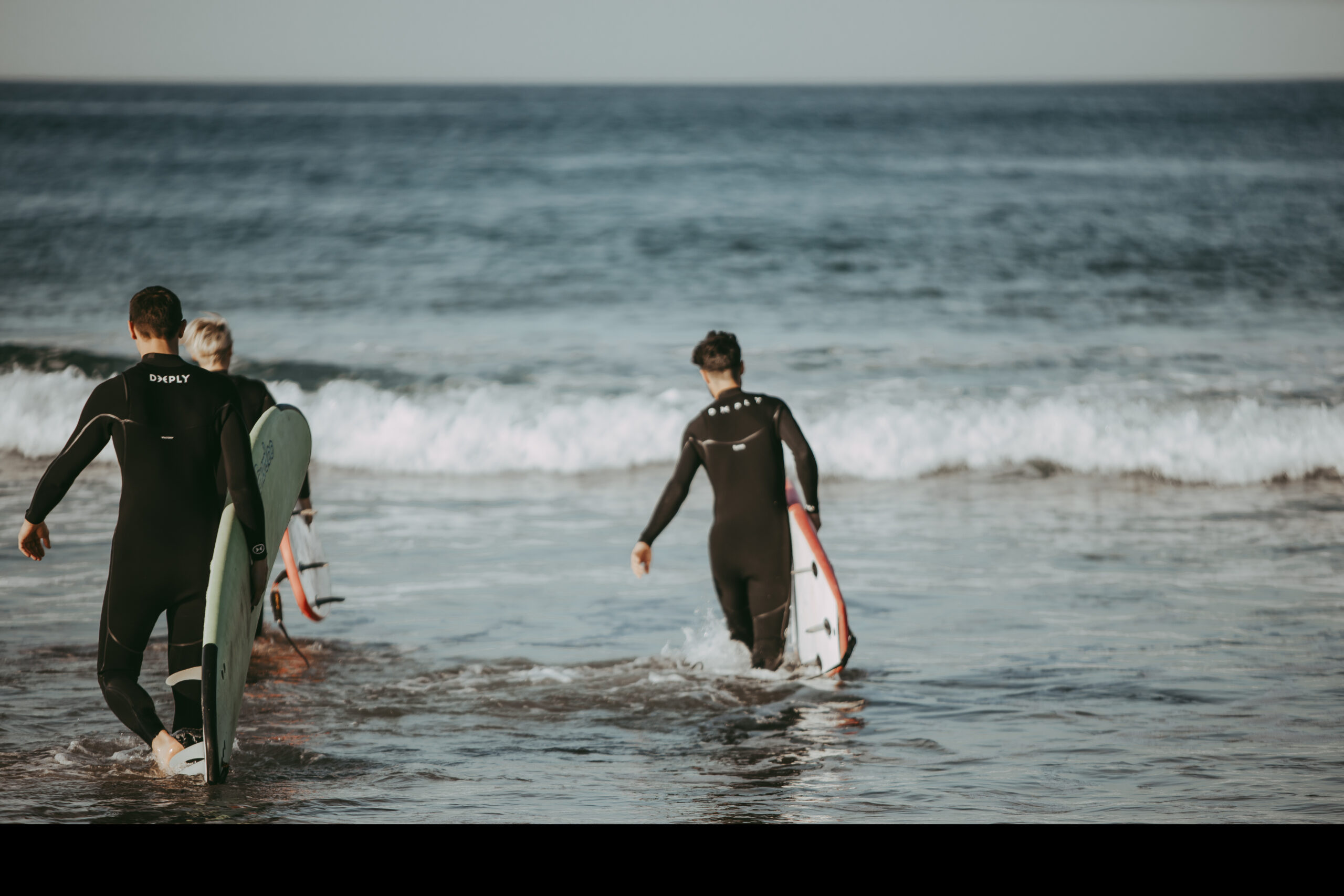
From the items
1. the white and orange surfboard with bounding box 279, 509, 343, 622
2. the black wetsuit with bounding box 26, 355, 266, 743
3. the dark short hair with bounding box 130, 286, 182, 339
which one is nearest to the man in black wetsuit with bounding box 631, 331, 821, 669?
the white and orange surfboard with bounding box 279, 509, 343, 622

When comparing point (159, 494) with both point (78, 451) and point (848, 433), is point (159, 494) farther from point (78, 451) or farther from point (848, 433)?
point (848, 433)

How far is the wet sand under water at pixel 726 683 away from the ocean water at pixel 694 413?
0.08ft

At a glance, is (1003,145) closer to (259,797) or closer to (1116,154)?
(1116,154)

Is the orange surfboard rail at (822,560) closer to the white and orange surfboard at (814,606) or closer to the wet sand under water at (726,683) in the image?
the white and orange surfboard at (814,606)

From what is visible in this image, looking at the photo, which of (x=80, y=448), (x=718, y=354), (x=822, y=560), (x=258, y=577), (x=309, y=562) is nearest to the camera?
(x=80, y=448)

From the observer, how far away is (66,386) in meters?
10.3

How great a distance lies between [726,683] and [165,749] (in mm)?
1871

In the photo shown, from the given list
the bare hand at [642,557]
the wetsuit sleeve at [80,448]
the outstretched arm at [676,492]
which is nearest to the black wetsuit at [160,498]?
the wetsuit sleeve at [80,448]

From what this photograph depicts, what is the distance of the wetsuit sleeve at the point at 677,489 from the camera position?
4.32 m

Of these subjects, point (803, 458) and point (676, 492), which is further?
point (676, 492)

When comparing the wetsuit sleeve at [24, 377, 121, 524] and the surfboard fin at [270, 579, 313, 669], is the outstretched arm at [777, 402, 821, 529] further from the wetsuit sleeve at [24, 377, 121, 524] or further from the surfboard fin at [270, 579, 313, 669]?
the wetsuit sleeve at [24, 377, 121, 524]

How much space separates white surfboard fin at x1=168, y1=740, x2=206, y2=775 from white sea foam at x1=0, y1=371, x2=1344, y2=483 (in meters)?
5.67

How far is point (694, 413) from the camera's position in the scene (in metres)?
9.79

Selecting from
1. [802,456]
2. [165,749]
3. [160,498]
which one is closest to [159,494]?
[160,498]
